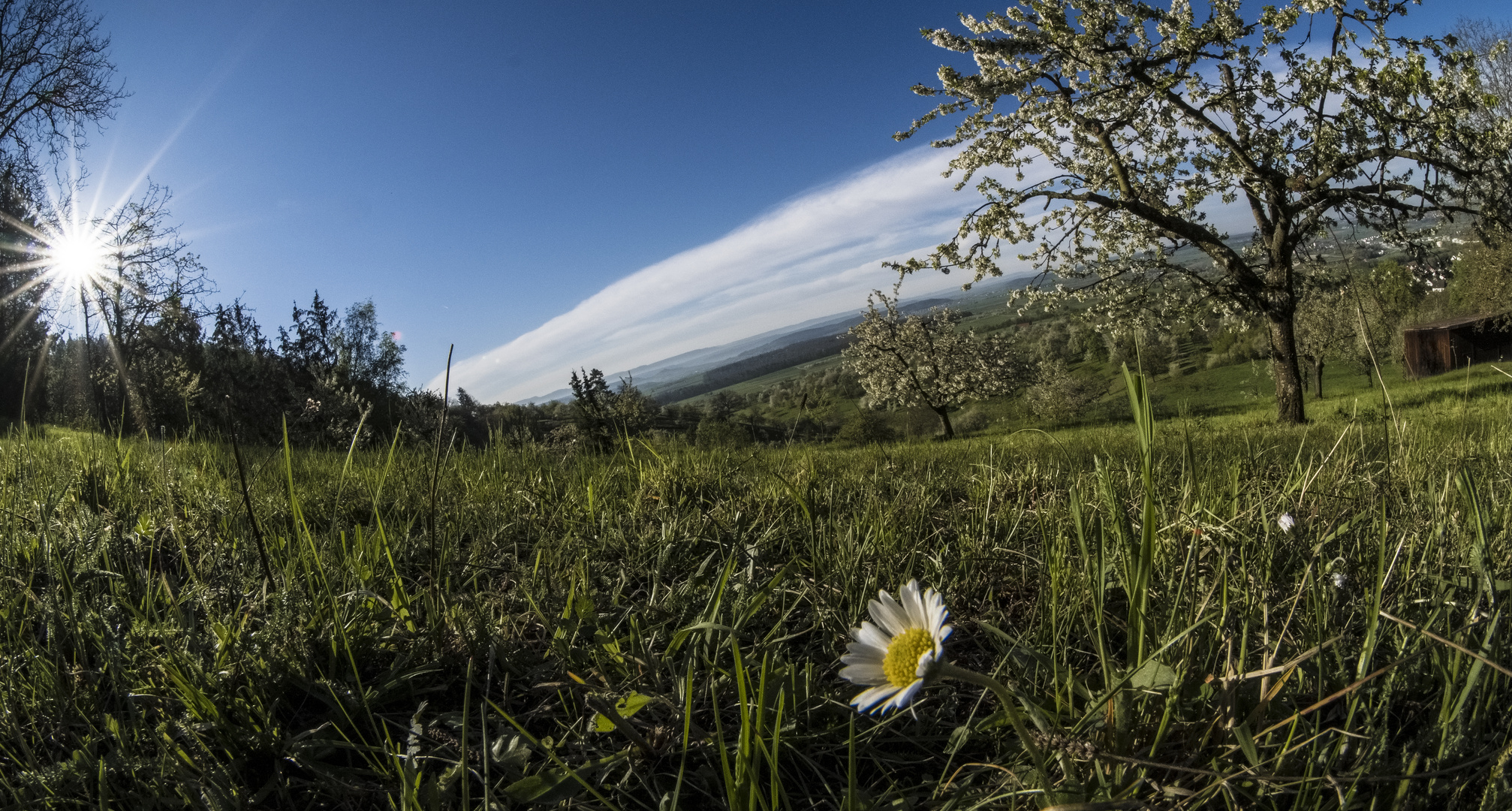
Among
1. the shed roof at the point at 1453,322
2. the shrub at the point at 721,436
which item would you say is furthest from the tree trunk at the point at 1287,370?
the shed roof at the point at 1453,322

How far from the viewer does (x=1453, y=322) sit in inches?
1665

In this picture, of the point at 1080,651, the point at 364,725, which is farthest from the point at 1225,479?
the point at 364,725

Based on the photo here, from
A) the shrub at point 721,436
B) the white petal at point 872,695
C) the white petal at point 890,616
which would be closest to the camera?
the white petal at point 872,695

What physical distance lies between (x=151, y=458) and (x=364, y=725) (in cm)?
306

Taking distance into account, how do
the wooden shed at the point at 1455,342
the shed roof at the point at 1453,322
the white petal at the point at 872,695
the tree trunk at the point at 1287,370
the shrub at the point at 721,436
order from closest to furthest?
the white petal at the point at 872,695 < the shrub at the point at 721,436 < the tree trunk at the point at 1287,370 < the shed roof at the point at 1453,322 < the wooden shed at the point at 1455,342

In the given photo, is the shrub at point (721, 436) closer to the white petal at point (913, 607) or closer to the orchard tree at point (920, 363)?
the white petal at point (913, 607)

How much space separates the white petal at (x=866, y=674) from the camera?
1.03m

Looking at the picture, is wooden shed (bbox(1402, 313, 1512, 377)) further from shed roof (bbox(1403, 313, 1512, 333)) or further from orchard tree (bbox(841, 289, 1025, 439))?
orchard tree (bbox(841, 289, 1025, 439))

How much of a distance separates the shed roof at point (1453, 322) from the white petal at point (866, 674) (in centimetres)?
4723

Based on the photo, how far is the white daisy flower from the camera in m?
1.00

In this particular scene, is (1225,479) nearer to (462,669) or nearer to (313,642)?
(462,669)

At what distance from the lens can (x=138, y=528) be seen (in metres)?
2.58

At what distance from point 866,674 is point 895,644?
62 millimetres

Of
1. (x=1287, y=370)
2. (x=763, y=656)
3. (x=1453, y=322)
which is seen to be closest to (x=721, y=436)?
(x=763, y=656)
